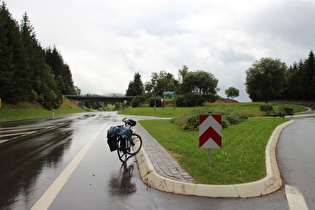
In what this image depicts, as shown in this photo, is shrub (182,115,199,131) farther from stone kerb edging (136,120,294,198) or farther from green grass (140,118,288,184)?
stone kerb edging (136,120,294,198)

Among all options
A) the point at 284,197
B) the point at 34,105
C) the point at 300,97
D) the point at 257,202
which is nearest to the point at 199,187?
the point at 257,202

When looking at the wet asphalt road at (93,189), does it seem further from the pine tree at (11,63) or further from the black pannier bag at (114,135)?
the pine tree at (11,63)

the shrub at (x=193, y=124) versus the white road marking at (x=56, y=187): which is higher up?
the shrub at (x=193, y=124)

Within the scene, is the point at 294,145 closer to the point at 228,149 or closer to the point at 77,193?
the point at 228,149

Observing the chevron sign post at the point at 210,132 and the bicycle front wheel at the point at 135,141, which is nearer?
the chevron sign post at the point at 210,132

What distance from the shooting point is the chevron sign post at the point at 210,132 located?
16.2 ft

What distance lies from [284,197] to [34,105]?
48321mm

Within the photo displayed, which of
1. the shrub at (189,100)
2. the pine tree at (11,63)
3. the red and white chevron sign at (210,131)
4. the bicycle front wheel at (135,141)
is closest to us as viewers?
the red and white chevron sign at (210,131)

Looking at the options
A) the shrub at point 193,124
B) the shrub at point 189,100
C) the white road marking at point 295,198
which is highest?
the shrub at point 189,100

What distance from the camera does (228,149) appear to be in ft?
23.2

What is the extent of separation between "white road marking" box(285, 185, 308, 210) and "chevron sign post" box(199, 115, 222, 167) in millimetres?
1551

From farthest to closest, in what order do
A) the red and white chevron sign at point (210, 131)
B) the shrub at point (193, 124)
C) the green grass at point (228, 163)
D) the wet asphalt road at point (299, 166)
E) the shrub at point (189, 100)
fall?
the shrub at point (189, 100)
the shrub at point (193, 124)
the red and white chevron sign at point (210, 131)
the green grass at point (228, 163)
the wet asphalt road at point (299, 166)

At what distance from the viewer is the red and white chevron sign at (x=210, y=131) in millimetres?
4930

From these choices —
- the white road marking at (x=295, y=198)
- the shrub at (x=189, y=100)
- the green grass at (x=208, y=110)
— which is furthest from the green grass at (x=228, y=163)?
the shrub at (x=189, y=100)
